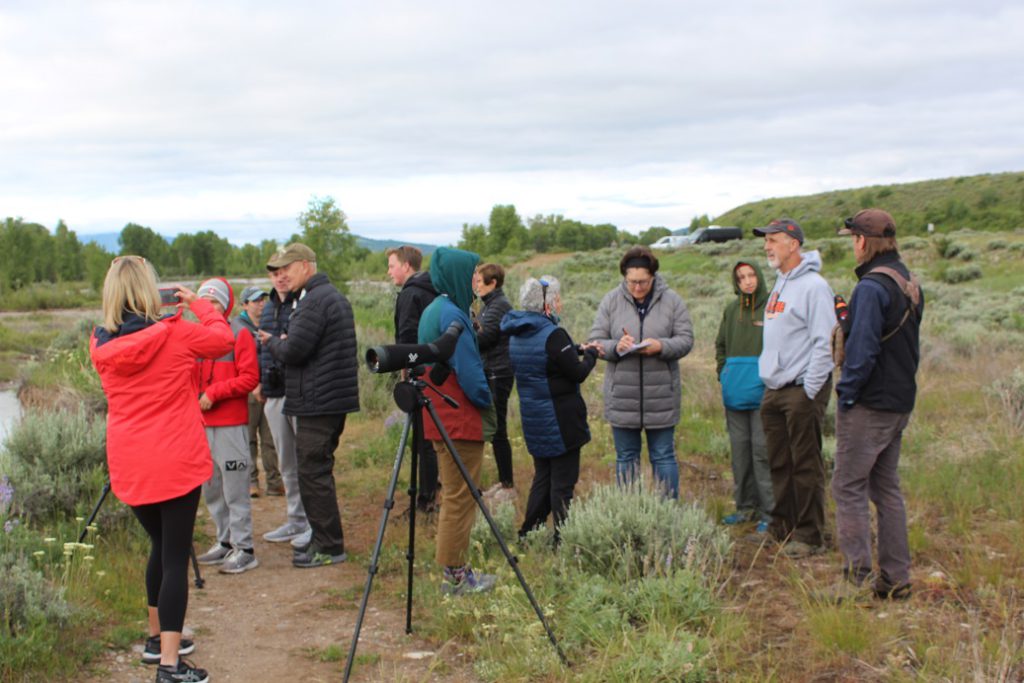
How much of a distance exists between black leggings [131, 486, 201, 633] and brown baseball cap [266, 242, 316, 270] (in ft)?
6.38

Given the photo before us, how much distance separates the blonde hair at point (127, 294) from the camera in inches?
147

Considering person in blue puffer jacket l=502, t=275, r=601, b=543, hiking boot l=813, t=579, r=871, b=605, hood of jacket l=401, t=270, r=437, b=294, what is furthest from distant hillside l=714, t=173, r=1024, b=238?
hiking boot l=813, t=579, r=871, b=605

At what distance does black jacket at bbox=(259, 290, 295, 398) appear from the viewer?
591cm

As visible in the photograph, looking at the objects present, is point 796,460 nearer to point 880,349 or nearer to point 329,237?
point 880,349

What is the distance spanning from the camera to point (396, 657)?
4238 millimetres

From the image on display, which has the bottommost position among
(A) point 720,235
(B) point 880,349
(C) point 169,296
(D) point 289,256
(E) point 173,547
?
(E) point 173,547

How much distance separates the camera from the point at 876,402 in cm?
440

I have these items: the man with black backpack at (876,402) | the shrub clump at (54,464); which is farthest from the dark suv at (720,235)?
the man with black backpack at (876,402)

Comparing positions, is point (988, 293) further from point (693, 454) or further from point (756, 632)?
point (756, 632)

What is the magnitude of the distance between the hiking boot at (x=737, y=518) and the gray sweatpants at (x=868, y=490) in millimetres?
1465

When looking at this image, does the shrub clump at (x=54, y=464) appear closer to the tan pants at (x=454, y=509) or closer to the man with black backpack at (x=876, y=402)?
the tan pants at (x=454, y=509)

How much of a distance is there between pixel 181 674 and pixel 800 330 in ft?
12.8

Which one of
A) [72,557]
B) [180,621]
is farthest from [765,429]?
[72,557]

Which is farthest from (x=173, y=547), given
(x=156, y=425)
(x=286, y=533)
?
(x=286, y=533)
